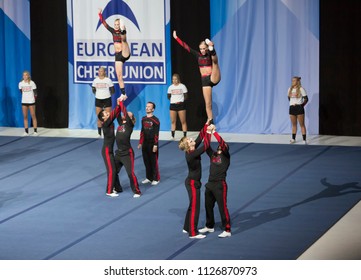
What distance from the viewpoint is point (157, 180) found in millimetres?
13883

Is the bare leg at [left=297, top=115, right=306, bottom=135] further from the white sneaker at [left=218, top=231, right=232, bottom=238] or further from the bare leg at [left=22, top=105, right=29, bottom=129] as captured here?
the white sneaker at [left=218, top=231, right=232, bottom=238]

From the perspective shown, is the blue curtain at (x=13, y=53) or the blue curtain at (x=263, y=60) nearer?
the blue curtain at (x=263, y=60)

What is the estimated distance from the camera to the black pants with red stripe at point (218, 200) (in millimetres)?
10633

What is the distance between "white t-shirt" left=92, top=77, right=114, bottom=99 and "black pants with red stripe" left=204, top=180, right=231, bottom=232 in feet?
24.1

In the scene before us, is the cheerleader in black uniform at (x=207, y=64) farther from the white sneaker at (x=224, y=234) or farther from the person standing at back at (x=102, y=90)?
the person standing at back at (x=102, y=90)

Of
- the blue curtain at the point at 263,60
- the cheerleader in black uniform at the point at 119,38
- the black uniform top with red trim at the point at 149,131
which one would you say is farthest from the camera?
the blue curtain at the point at 263,60

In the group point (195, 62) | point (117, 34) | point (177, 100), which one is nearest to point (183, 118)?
point (177, 100)

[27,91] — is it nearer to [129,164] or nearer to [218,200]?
[129,164]

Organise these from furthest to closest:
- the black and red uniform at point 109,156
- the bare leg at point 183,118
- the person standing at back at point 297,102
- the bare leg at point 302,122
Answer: the bare leg at point 183,118
the bare leg at point 302,122
the person standing at back at point 297,102
the black and red uniform at point 109,156

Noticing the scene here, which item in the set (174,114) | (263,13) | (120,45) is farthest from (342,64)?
(120,45)

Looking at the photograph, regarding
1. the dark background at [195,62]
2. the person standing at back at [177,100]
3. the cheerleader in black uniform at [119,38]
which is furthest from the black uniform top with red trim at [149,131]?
the dark background at [195,62]

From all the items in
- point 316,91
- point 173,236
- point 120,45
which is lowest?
point 173,236

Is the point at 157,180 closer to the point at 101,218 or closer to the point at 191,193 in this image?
the point at 101,218

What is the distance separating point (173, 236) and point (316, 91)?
7410 millimetres
